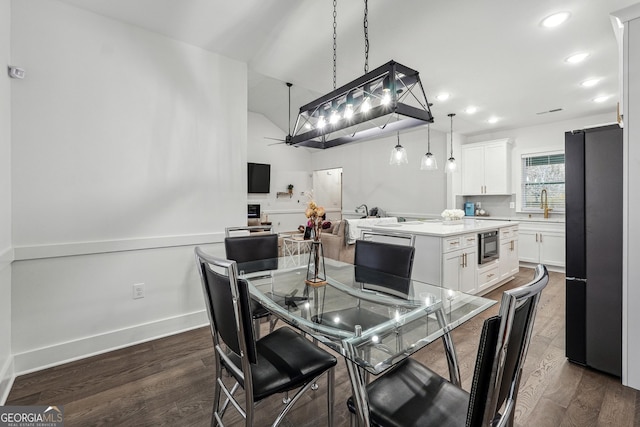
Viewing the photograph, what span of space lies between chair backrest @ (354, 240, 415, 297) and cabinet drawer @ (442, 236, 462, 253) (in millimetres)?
1212

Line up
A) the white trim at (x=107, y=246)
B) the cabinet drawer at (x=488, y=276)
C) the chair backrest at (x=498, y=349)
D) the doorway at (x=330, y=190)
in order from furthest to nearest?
1. the doorway at (x=330, y=190)
2. the cabinet drawer at (x=488, y=276)
3. the white trim at (x=107, y=246)
4. the chair backrest at (x=498, y=349)

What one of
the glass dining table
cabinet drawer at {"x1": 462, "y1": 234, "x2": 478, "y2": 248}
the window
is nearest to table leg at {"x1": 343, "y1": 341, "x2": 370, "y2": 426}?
the glass dining table

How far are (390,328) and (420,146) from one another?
18.3ft

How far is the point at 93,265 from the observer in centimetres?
229

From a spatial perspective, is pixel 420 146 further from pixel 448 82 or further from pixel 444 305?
pixel 444 305

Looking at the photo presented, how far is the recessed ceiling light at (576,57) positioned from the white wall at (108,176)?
133 inches

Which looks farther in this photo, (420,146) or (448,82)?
(420,146)

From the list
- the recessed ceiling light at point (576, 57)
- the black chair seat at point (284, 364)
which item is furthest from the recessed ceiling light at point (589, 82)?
the black chair seat at point (284, 364)

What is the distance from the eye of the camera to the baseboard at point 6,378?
1.74m

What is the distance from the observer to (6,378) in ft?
6.00

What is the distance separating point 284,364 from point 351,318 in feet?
1.24

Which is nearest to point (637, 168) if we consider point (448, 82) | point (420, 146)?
point (448, 82)

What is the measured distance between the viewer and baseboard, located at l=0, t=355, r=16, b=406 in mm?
1738

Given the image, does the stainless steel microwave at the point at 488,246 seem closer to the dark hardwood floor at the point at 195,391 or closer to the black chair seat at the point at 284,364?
the dark hardwood floor at the point at 195,391
